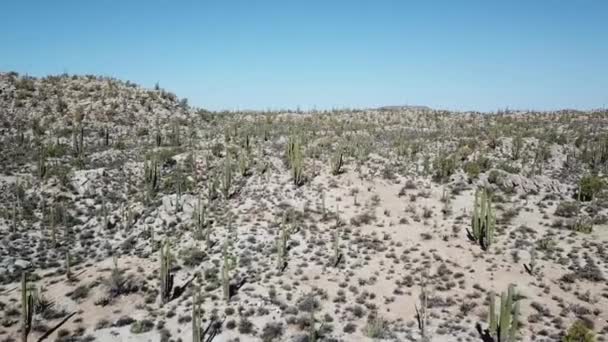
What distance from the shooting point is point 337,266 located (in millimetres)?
19094

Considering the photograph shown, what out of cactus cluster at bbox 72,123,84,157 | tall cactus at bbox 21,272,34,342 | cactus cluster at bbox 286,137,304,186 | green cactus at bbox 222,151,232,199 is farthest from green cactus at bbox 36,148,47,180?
cactus cluster at bbox 286,137,304,186

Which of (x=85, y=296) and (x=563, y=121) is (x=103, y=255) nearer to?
(x=85, y=296)

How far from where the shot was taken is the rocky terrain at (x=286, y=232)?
Result: 50.6 feet

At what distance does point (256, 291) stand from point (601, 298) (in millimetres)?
11736

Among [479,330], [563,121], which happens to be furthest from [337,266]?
[563,121]

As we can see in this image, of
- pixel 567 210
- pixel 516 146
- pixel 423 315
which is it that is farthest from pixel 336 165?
pixel 423 315

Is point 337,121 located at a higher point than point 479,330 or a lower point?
higher

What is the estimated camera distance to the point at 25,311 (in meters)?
14.0

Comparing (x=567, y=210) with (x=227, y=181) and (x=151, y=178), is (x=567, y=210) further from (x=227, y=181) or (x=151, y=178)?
(x=151, y=178)

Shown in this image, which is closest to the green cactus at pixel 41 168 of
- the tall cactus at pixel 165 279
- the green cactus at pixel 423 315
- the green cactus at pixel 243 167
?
the green cactus at pixel 243 167

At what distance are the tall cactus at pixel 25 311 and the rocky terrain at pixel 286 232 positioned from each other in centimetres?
6

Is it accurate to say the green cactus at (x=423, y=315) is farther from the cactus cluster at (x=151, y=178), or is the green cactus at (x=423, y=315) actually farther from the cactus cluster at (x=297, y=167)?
the cactus cluster at (x=151, y=178)

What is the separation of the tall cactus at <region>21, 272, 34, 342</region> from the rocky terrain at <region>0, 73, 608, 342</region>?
62mm

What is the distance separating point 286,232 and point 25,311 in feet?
33.3
